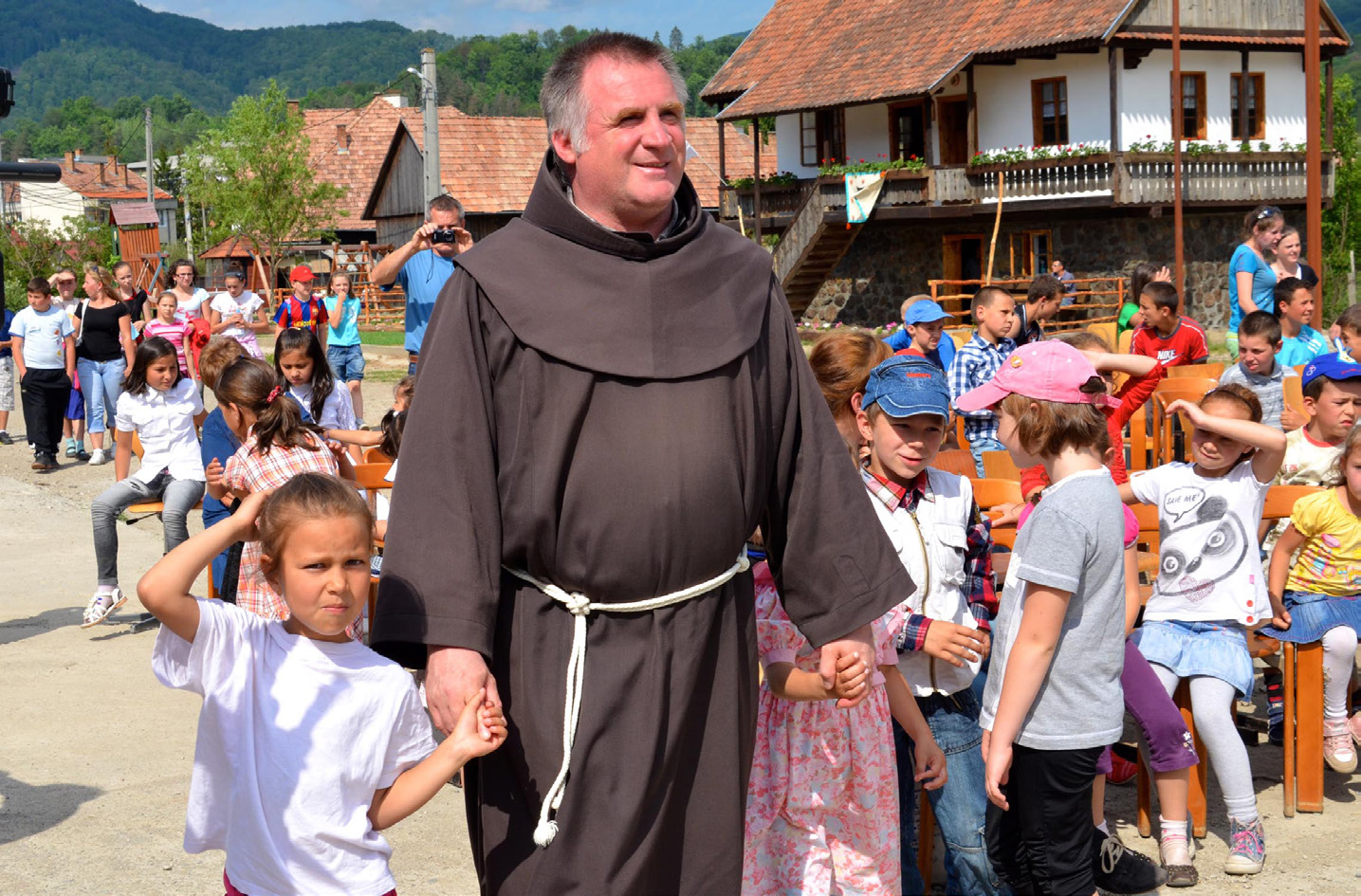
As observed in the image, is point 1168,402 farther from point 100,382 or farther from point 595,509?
point 100,382

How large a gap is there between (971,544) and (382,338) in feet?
80.2

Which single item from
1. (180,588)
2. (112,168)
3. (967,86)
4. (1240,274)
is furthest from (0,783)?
(112,168)

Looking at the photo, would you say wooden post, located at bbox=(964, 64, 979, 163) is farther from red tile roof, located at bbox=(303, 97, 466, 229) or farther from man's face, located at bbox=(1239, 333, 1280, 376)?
red tile roof, located at bbox=(303, 97, 466, 229)

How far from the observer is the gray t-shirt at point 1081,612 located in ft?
11.2

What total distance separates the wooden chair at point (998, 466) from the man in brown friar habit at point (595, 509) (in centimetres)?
327

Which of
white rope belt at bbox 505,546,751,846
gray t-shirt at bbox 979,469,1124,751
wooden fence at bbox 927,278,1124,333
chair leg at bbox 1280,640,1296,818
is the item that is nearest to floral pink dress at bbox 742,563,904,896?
gray t-shirt at bbox 979,469,1124,751

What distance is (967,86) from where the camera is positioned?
95.2 feet

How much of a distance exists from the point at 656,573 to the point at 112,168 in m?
101

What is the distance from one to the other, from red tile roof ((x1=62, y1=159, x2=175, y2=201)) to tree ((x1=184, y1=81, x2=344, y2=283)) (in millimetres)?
37982

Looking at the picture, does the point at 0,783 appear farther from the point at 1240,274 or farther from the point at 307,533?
the point at 1240,274

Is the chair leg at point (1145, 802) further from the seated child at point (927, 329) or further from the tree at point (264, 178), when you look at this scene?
the tree at point (264, 178)

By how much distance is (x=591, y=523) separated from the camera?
8.63 feet

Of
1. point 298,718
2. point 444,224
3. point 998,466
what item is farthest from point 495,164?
point 298,718

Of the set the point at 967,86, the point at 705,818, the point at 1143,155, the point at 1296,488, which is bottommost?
the point at 705,818
